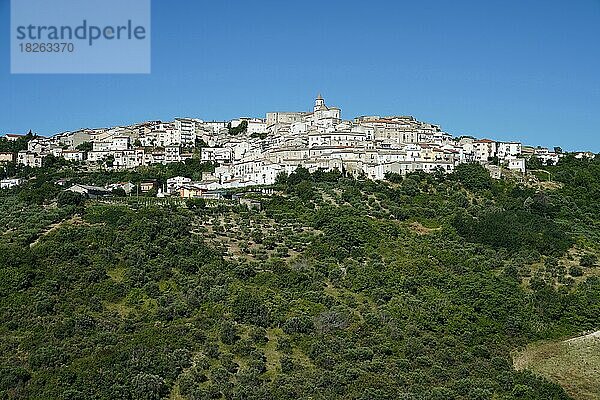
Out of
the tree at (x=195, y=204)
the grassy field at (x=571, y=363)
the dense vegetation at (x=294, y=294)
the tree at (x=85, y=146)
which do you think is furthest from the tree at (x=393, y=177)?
the tree at (x=85, y=146)

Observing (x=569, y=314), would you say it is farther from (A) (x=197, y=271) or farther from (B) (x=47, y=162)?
(B) (x=47, y=162)

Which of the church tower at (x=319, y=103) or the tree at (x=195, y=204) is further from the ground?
the church tower at (x=319, y=103)

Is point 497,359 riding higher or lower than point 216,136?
lower

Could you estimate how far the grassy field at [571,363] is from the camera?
2708 centimetres

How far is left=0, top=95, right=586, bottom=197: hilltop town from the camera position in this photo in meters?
52.5

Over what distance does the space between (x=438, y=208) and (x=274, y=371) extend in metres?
21.4

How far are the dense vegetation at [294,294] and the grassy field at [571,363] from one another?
0.80m

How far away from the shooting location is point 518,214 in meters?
44.3

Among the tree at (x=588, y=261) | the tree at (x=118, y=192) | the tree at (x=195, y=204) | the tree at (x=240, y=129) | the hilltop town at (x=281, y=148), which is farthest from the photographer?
the tree at (x=240, y=129)

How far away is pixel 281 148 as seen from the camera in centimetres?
5628

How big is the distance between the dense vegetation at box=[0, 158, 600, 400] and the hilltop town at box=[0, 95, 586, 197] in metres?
5.72

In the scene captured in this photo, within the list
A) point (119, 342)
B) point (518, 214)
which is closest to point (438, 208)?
point (518, 214)

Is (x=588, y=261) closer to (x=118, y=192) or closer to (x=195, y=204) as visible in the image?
A: (x=195, y=204)

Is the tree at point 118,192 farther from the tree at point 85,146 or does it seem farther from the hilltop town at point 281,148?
the tree at point 85,146
